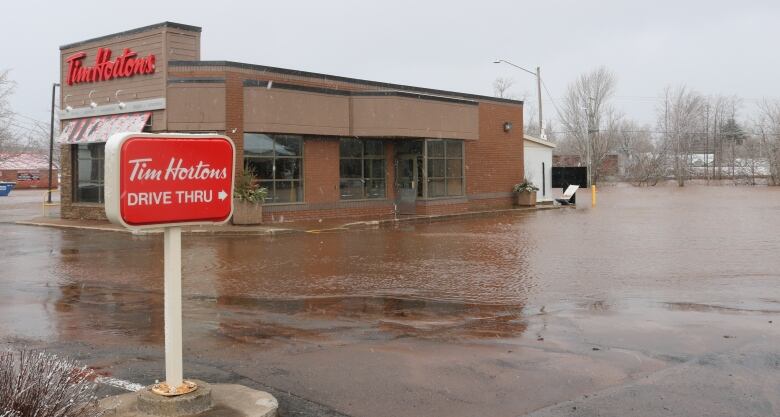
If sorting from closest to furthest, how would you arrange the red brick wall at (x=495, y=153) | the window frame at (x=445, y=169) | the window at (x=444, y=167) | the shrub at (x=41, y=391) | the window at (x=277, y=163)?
the shrub at (x=41, y=391)
the window at (x=277, y=163)
the window frame at (x=445, y=169)
the window at (x=444, y=167)
the red brick wall at (x=495, y=153)

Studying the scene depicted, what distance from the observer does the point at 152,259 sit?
15195mm

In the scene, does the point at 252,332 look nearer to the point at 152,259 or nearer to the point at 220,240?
the point at 152,259

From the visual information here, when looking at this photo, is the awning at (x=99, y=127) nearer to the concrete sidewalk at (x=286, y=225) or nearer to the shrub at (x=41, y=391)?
the concrete sidewalk at (x=286, y=225)

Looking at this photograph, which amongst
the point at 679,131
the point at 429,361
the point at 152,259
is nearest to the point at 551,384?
the point at 429,361

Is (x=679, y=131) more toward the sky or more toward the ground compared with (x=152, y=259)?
more toward the sky

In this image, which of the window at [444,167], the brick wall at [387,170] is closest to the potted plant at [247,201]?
the brick wall at [387,170]

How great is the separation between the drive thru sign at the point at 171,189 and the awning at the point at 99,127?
60.5 feet

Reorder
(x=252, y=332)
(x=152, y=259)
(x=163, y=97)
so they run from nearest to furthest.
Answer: (x=252, y=332) → (x=152, y=259) → (x=163, y=97)

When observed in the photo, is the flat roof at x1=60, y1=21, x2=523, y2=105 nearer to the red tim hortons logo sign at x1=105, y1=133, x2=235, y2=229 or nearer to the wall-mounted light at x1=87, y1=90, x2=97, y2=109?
the wall-mounted light at x1=87, y1=90, x2=97, y2=109

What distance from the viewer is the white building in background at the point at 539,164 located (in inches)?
1369

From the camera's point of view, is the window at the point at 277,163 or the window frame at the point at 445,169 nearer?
the window at the point at 277,163

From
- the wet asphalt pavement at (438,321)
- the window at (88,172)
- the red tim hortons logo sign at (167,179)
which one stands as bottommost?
the wet asphalt pavement at (438,321)

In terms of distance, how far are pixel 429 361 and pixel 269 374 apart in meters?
1.49

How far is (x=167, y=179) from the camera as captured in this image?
4.99 m
